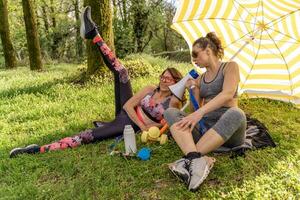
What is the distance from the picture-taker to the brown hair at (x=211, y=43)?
4.96 m

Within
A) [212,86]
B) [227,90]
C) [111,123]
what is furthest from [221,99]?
[111,123]

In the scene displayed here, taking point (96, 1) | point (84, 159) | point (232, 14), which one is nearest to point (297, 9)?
point (232, 14)

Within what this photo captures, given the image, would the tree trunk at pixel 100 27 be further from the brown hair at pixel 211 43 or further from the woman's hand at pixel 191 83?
Result: the brown hair at pixel 211 43

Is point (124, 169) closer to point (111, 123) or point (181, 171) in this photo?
point (181, 171)

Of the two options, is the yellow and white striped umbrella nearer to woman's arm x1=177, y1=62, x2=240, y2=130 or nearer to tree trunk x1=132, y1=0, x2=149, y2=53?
woman's arm x1=177, y1=62, x2=240, y2=130

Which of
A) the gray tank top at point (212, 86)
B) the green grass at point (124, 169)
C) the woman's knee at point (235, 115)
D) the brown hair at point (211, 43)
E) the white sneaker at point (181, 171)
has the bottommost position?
the green grass at point (124, 169)

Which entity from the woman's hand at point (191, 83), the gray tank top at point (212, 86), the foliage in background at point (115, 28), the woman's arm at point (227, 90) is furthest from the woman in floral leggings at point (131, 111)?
the foliage in background at point (115, 28)

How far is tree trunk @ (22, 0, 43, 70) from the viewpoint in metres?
14.2

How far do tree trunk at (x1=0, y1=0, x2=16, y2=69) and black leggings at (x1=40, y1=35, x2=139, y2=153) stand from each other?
12.1 meters

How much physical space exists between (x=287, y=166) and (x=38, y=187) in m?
3.02

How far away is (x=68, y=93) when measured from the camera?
9148 mm

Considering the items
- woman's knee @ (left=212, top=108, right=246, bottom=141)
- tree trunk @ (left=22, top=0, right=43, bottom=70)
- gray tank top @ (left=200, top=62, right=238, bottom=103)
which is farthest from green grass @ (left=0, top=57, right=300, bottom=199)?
tree trunk @ (left=22, top=0, right=43, bottom=70)

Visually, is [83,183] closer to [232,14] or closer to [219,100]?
[219,100]

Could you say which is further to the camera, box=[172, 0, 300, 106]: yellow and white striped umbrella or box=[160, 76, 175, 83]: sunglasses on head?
box=[172, 0, 300, 106]: yellow and white striped umbrella
